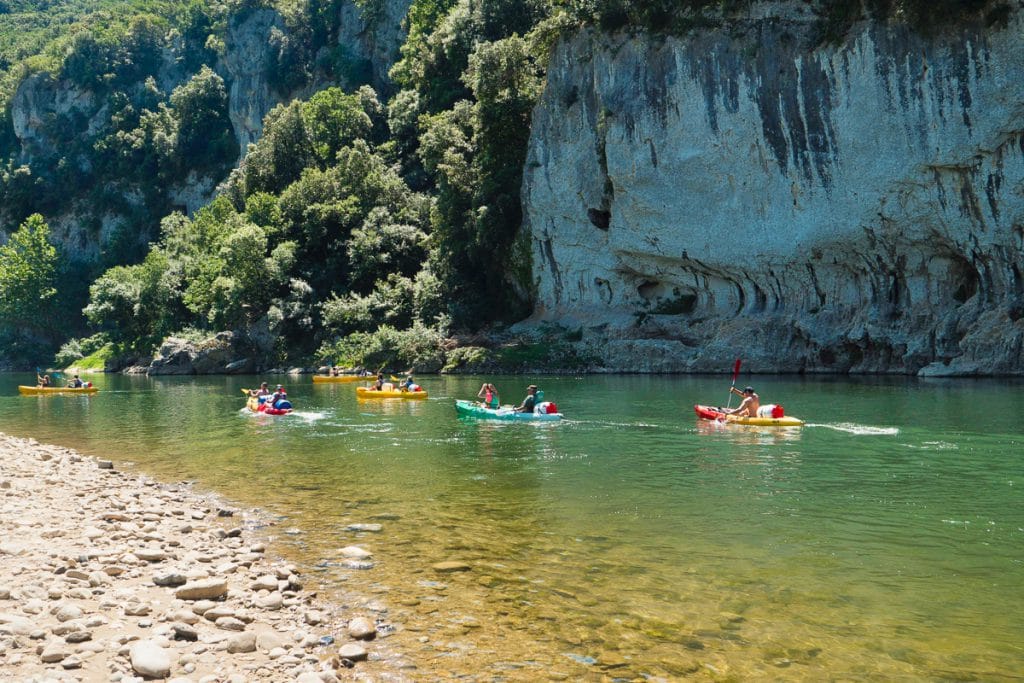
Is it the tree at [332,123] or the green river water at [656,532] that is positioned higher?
the tree at [332,123]

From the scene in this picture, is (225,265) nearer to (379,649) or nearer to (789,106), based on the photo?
(789,106)

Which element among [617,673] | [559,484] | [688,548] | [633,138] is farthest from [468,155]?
[617,673]

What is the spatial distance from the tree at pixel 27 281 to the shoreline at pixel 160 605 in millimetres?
78887

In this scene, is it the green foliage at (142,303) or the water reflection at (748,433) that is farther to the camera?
the green foliage at (142,303)

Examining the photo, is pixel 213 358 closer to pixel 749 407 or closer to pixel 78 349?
pixel 78 349

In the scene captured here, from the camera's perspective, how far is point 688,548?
11430 millimetres

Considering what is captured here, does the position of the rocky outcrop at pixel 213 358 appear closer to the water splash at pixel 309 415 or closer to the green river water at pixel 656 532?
the water splash at pixel 309 415

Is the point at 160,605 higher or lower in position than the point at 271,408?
lower

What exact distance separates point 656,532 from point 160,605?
6.65 meters

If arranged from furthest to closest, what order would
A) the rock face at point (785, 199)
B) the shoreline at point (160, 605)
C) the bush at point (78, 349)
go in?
the bush at point (78, 349) < the rock face at point (785, 199) < the shoreline at point (160, 605)

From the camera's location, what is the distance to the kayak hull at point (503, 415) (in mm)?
26125

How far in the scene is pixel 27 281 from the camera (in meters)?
82.3

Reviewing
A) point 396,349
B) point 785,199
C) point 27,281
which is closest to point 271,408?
point 396,349

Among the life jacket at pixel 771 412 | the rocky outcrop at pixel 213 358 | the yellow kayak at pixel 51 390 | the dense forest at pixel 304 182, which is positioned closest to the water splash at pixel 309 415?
the life jacket at pixel 771 412
